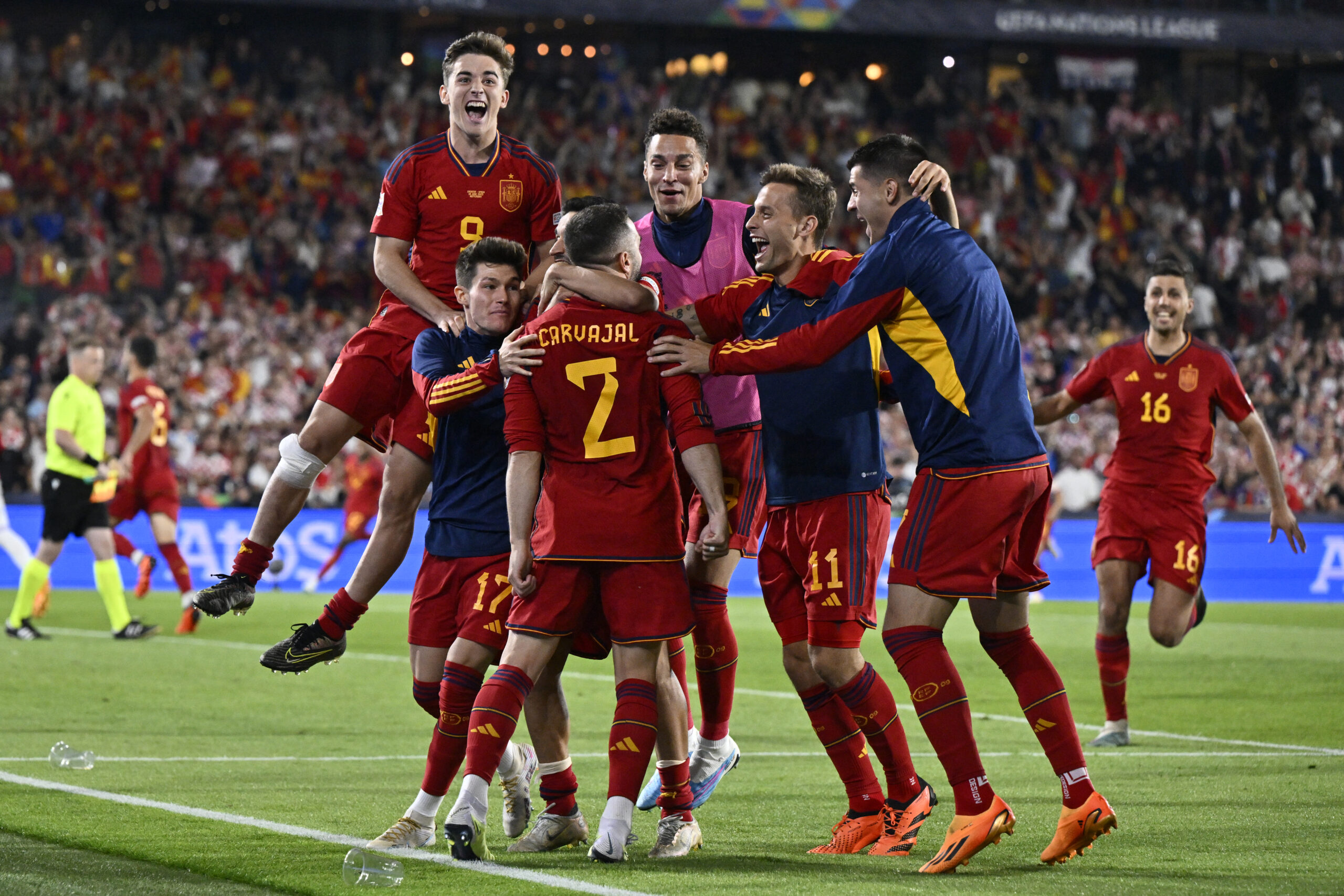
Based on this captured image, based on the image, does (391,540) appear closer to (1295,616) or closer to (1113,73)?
(1295,616)

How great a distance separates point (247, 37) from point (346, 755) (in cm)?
2197

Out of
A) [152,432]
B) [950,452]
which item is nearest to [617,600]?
[950,452]

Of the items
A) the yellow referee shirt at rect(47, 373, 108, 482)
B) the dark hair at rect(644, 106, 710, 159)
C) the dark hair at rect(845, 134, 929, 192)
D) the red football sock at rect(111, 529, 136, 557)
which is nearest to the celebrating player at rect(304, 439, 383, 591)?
the red football sock at rect(111, 529, 136, 557)

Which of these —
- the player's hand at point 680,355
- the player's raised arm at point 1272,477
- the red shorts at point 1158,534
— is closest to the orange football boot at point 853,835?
the player's hand at point 680,355

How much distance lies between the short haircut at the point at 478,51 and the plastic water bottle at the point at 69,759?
10.9ft

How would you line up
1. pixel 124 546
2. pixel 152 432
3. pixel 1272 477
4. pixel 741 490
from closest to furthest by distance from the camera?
1. pixel 741 490
2. pixel 1272 477
3. pixel 152 432
4. pixel 124 546

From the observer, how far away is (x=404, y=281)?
6.43 metres

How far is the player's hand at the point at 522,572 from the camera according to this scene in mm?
5152

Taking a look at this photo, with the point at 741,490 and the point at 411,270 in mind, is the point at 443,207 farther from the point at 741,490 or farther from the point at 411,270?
the point at 741,490

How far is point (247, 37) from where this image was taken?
27281mm

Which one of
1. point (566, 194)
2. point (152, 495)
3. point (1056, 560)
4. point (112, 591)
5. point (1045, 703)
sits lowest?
point (1056, 560)

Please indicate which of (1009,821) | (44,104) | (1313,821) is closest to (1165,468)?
(1313,821)

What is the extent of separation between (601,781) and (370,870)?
2544 mm

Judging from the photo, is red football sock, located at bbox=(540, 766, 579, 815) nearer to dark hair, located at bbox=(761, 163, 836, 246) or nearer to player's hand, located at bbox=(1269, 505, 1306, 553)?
dark hair, located at bbox=(761, 163, 836, 246)
